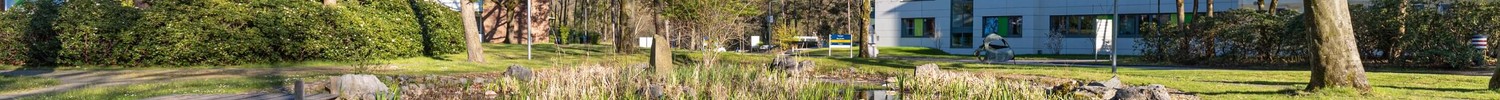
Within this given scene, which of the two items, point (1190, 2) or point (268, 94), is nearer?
point (268, 94)

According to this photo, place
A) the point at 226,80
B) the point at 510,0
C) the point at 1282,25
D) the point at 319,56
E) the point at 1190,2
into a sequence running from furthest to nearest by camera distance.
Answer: the point at 510,0 < the point at 1190,2 < the point at 1282,25 < the point at 319,56 < the point at 226,80

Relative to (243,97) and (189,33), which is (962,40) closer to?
(189,33)

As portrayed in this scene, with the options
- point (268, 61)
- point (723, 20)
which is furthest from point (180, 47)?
point (723, 20)

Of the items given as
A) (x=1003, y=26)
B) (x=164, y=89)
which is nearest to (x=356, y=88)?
(x=164, y=89)

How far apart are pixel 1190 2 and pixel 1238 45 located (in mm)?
21441

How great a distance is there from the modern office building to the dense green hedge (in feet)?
81.8

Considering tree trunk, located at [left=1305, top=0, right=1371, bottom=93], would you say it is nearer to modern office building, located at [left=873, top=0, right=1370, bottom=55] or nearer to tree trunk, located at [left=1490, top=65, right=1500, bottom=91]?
tree trunk, located at [left=1490, top=65, right=1500, bottom=91]

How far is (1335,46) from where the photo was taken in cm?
1376

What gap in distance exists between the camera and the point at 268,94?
14078 millimetres

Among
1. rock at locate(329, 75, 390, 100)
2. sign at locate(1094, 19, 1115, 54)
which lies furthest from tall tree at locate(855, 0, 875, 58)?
rock at locate(329, 75, 390, 100)

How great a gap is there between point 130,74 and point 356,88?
7.44m

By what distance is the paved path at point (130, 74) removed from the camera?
16.9 metres

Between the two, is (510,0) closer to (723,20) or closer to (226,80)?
(723,20)

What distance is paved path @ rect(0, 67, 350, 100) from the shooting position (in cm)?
1691
